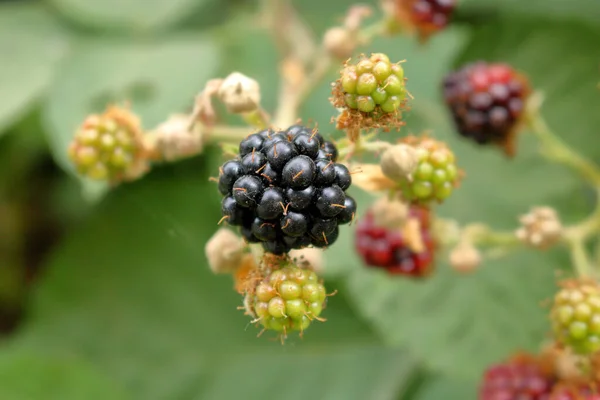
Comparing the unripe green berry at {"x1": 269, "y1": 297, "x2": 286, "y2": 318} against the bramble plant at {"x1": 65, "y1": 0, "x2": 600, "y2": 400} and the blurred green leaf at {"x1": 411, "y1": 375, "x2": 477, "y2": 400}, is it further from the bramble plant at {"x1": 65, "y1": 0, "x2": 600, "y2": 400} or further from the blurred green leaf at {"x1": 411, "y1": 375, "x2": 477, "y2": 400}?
the blurred green leaf at {"x1": 411, "y1": 375, "x2": 477, "y2": 400}

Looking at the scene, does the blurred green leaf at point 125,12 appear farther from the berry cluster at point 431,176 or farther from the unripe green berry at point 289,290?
the unripe green berry at point 289,290

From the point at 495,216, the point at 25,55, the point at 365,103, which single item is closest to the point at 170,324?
the point at 25,55

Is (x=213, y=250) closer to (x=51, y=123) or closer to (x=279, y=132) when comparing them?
(x=279, y=132)

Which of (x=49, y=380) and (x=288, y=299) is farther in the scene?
(x=49, y=380)

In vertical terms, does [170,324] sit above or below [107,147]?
above

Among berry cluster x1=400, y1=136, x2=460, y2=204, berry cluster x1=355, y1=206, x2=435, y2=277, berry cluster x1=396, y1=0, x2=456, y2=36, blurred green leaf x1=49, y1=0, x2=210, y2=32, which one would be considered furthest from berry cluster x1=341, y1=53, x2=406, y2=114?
blurred green leaf x1=49, y1=0, x2=210, y2=32

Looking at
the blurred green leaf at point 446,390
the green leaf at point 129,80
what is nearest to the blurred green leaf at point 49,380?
the green leaf at point 129,80

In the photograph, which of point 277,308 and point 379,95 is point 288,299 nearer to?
point 277,308
